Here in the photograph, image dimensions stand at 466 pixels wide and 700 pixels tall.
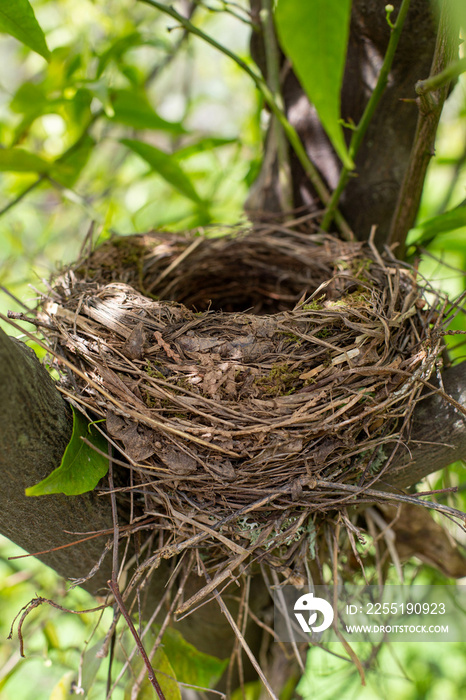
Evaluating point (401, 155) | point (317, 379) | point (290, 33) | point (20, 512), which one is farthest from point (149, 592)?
point (401, 155)

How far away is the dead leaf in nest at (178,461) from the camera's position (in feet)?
2.48

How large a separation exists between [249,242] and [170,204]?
4.74 feet

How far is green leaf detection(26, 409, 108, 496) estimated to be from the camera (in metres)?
0.64

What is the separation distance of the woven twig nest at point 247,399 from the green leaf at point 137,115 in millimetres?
548

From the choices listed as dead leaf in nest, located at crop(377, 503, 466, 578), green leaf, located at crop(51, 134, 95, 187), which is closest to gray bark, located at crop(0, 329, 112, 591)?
dead leaf in nest, located at crop(377, 503, 466, 578)

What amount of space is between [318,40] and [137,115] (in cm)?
110

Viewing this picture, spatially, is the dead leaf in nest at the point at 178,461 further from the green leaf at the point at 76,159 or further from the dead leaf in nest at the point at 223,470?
the green leaf at the point at 76,159

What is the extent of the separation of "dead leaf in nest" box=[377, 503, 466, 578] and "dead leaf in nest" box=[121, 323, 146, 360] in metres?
0.68

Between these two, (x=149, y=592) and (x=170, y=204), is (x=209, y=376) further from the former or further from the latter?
(x=170, y=204)

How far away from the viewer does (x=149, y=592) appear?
0.94 metres

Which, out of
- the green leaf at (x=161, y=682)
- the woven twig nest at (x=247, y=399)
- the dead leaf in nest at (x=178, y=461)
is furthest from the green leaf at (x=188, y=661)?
the dead leaf in nest at (x=178, y=461)

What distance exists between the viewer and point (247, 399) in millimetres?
809

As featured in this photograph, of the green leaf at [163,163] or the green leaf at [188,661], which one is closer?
the green leaf at [188,661]

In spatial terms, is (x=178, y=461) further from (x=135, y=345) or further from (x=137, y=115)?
(x=137, y=115)
